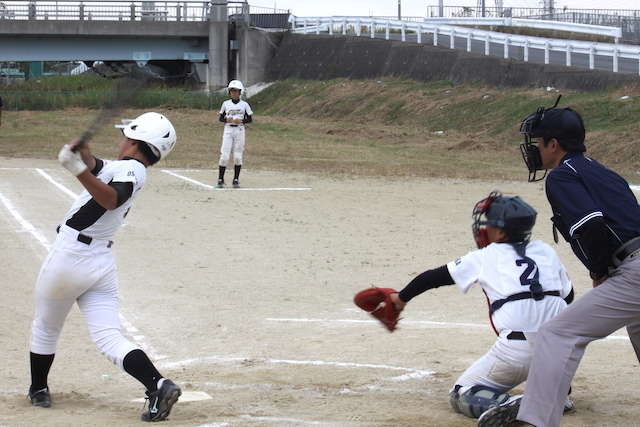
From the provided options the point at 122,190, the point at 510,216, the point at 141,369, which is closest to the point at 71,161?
the point at 122,190

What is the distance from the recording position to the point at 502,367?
183 inches

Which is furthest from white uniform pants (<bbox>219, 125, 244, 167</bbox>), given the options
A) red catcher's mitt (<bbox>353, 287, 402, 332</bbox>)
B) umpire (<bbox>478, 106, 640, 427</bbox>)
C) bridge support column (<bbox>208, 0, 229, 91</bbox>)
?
bridge support column (<bbox>208, 0, 229, 91</bbox>)

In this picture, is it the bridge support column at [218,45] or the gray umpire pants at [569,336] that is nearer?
the gray umpire pants at [569,336]

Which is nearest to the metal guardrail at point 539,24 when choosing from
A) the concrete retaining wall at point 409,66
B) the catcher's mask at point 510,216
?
the concrete retaining wall at point 409,66

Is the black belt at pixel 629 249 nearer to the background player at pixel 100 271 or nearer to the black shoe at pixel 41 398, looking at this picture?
the background player at pixel 100 271

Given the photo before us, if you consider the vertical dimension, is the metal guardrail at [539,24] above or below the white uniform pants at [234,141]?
above

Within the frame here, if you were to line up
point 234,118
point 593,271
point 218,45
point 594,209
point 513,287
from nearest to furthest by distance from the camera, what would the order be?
1. point 594,209
2. point 593,271
3. point 513,287
4. point 234,118
5. point 218,45

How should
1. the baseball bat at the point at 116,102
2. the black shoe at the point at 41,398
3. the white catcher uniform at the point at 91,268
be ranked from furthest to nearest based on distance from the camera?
the black shoe at the point at 41,398, the baseball bat at the point at 116,102, the white catcher uniform at the point at 91,268

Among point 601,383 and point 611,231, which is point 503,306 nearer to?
point 611,231

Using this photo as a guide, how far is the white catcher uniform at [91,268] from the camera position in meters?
4.76

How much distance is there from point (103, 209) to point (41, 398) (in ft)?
4.31

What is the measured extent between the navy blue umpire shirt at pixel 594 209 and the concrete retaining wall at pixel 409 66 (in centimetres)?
2434

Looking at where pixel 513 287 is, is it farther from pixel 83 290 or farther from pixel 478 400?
pixel 83 290

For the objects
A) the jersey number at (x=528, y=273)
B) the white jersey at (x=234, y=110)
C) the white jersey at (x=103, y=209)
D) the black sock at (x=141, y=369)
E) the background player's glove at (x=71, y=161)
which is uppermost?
the background player's glove at (x=71, y=161)
